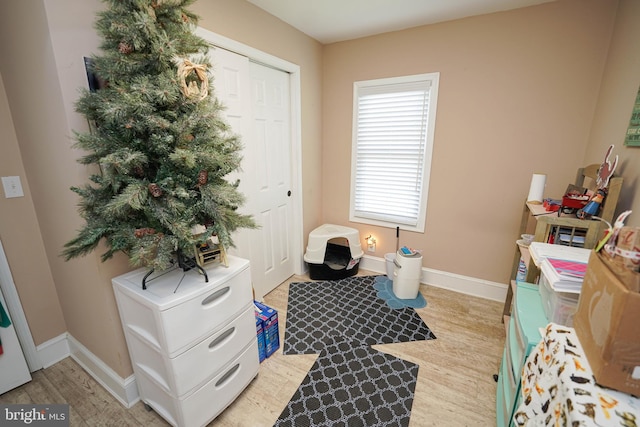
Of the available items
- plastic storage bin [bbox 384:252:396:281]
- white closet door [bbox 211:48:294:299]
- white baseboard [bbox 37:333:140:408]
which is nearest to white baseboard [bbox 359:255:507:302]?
plastic storage bin [bbox 384:252:396:281]

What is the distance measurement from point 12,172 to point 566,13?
379 cm

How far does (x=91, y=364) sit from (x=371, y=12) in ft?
10.5

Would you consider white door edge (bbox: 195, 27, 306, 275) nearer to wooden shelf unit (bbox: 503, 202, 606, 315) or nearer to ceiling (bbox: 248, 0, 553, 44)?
ceiling (bbox: 248, 0, 553, 44)

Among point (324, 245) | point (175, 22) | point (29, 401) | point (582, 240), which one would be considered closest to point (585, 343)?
point (582, 240)

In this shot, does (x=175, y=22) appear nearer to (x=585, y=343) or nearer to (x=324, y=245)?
(x=585, y=343)

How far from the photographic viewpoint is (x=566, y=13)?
75.8 inches

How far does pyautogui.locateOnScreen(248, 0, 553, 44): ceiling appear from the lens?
199cm

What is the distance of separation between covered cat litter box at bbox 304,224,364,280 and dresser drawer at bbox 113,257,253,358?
56.6 inches

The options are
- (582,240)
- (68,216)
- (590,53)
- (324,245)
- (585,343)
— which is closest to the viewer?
(585,343)

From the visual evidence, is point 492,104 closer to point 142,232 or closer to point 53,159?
point 142,232

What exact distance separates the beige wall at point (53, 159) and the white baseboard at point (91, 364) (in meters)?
0.04

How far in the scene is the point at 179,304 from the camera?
1.15 m

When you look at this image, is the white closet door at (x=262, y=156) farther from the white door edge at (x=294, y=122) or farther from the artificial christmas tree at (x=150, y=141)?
the artificial christmas tree at (x=150, y=141)

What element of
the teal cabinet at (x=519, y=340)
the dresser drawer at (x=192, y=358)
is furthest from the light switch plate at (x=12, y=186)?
the teal cabinet at (x=519, y=340)
